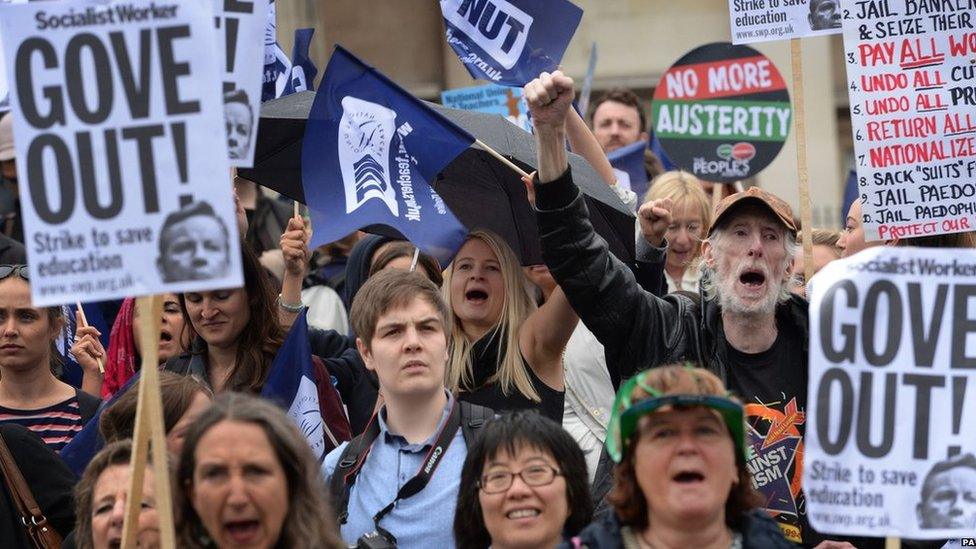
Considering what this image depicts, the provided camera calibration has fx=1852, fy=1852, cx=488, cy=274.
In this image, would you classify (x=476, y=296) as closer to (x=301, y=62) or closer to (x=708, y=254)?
(x=708, y=254)

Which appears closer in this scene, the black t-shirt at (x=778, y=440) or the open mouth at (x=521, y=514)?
the open mouth at (x=521, y=514)

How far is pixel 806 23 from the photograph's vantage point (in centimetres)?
739

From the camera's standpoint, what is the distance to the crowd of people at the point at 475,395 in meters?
4.73

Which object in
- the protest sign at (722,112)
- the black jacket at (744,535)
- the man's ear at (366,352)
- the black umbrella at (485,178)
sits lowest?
the black jacket at (744,535)

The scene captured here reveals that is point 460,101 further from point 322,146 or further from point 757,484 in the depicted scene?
point 757,484

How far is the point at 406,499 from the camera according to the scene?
18.4 feet

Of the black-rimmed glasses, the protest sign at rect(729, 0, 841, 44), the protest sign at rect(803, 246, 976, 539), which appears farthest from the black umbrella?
the protest sign at rect(803, 246, 976, 539)

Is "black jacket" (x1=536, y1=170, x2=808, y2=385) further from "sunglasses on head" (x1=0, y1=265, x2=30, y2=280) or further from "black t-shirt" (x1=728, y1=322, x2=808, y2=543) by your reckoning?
"sunglasses on head" (x1=0, y1=265, x2=30, y2=280)

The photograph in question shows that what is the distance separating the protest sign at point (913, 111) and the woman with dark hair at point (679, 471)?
1882mm

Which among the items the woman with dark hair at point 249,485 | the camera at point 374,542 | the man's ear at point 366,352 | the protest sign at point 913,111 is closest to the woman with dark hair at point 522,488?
the camera at point 374,542

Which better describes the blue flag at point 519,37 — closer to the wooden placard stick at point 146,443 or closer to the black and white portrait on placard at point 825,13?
the black and white portrait on placard at point 825,13

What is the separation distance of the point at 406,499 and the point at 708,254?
1.58m

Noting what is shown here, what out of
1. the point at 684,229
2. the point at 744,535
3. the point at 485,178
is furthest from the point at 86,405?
the point at 684,229

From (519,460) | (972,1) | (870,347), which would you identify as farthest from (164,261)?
(972,1)
